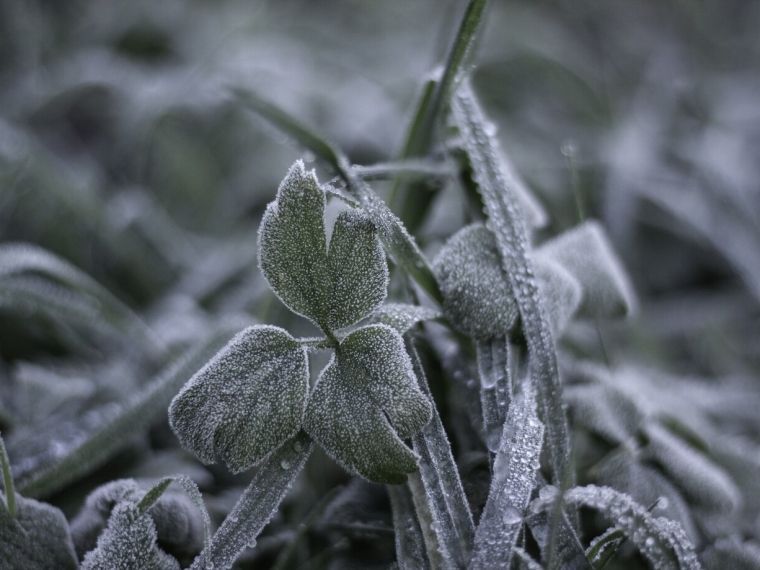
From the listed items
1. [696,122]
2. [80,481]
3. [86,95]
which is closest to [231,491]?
[80,481]

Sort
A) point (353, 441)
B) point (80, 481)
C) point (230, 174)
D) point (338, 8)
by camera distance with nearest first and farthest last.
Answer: point (353, 441)
point (80, 481)
point (230, 174)
point (338, 8)

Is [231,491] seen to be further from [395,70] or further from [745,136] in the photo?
[745,136]

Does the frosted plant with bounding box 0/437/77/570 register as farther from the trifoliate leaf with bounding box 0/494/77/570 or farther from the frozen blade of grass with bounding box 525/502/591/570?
the frozen blade of grass with bounding box 525/502/591/570

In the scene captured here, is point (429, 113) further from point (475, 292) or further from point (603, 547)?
point (603, 547)

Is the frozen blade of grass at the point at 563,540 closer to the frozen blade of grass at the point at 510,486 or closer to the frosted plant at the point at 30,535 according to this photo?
the frozen blade of grass at the point at 510,486

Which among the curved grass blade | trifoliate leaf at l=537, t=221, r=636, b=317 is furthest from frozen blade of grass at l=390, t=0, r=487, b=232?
the curved grass blade
